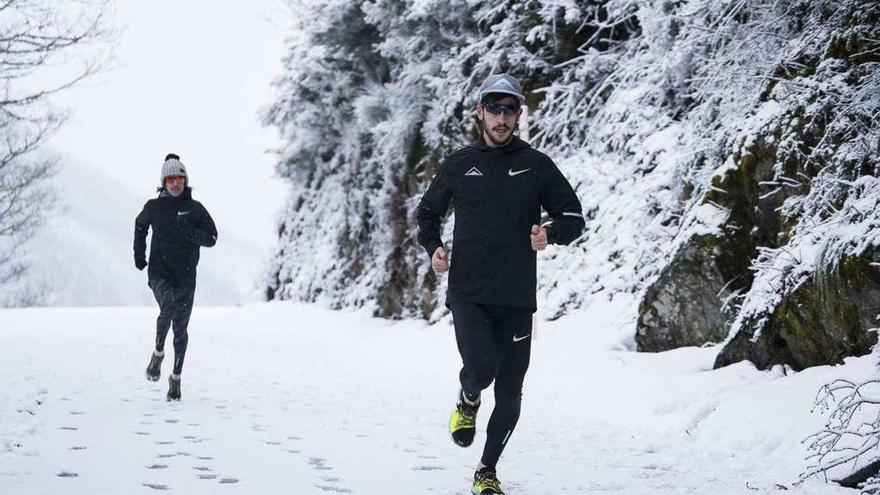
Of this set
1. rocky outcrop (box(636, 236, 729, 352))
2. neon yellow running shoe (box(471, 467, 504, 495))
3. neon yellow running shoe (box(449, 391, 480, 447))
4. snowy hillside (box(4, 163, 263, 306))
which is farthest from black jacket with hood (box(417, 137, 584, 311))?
snowy hillside (box(4, 163, 263, 306))

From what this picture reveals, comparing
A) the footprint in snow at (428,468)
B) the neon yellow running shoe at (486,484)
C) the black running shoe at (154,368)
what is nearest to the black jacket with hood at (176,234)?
the black running shoe at (154,368)

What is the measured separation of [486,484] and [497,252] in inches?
50.0

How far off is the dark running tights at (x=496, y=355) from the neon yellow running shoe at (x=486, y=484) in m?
0.05

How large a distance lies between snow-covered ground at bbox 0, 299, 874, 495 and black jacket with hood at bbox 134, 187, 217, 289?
4.13 ft

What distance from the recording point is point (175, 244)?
8148 mm

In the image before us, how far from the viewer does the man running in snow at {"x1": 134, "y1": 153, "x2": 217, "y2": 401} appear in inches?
321

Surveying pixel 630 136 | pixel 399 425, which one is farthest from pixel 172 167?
pixel 630 136

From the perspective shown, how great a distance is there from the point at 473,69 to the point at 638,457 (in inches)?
426

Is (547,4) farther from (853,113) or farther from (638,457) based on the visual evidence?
(638,457)

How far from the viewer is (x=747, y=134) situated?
25.9 ft

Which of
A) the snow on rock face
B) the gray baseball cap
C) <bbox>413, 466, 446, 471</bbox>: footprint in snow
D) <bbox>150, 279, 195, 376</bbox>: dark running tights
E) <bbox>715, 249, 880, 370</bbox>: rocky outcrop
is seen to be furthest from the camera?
<bbox>150, 279, 195, 376</bbox>: dark running tights

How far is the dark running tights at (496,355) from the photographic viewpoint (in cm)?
456

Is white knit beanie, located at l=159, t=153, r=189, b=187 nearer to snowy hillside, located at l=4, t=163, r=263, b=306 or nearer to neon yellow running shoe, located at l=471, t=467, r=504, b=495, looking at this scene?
neon yellow running shoe, located at l=471, t=467, r=504, b=495

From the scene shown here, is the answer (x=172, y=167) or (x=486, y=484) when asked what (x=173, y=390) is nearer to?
(x=172, y=167)
